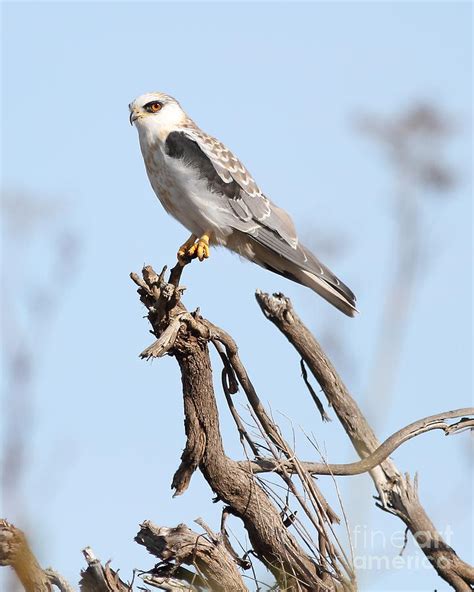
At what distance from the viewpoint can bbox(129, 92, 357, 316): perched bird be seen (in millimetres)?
4863

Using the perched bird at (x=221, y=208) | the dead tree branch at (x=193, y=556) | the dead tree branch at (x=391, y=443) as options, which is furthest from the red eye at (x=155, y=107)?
the dead tree branch at (x=193, y=556)

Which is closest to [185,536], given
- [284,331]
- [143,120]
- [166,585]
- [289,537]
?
[166,585]

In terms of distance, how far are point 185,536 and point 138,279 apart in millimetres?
994

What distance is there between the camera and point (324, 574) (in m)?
3.47

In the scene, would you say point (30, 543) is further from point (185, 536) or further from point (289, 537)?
point (289, 537)

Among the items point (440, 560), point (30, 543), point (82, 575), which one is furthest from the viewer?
point (440, 560)

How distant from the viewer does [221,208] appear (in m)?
5.01

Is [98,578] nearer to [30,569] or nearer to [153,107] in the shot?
[30,569]

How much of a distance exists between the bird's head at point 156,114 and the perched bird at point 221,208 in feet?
0.04

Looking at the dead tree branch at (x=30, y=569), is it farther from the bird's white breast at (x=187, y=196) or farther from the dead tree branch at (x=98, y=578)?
the bird's white breast at (x=187, y=196)

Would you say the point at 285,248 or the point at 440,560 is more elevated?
the point at 285,248

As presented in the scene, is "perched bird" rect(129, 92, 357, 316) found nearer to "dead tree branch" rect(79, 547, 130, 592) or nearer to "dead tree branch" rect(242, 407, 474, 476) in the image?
"dead tree branch" rect(242, 407, 474, 476)

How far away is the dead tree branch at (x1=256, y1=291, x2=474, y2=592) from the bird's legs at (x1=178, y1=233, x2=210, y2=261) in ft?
3.02

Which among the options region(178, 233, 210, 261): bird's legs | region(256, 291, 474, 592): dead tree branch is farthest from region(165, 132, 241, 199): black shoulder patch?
region(256, 291, 474, 592): dead tree branch
